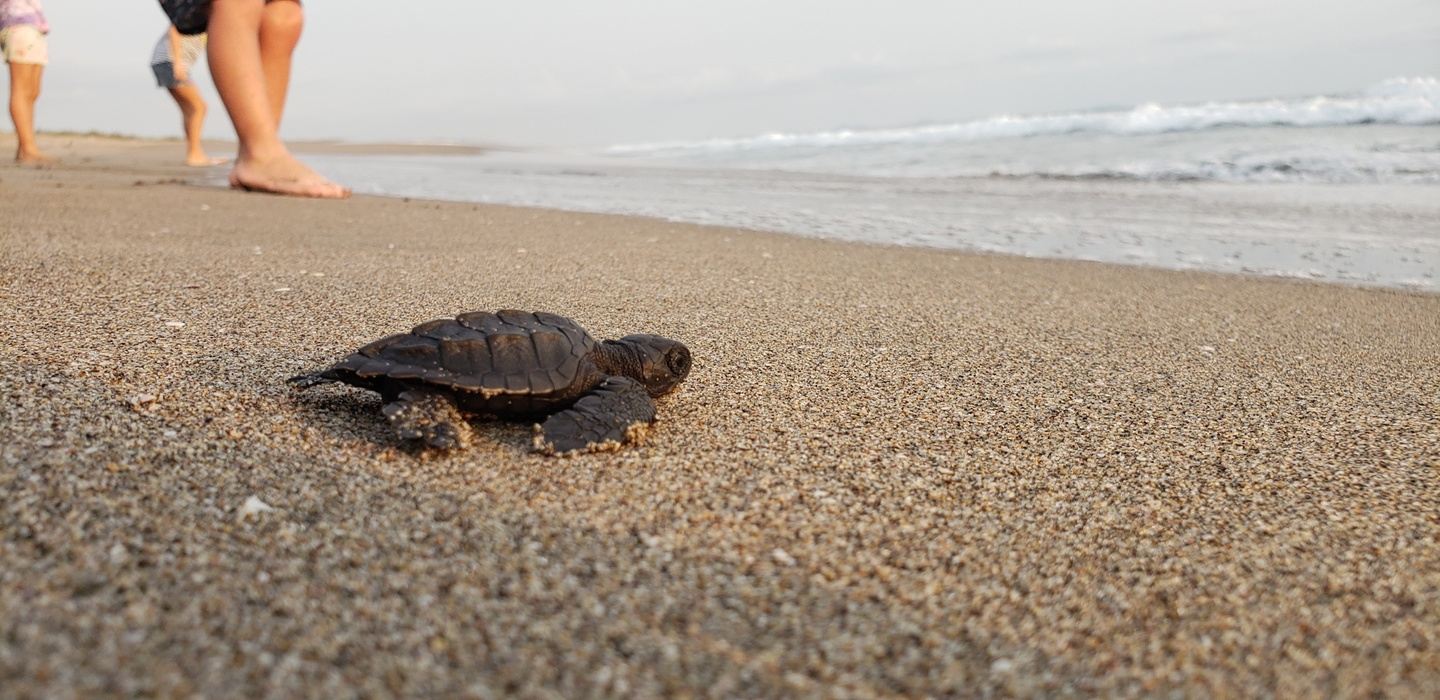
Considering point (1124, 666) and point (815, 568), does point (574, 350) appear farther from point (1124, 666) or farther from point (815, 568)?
point (1124, 666)

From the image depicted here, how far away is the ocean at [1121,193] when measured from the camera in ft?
18.1

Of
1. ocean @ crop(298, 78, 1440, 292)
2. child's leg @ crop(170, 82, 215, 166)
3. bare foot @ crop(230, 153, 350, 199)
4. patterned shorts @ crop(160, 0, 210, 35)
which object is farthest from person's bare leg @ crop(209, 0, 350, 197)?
child's leg @ crop(170, 82, 215, 166)

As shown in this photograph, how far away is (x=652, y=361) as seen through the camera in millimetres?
2178

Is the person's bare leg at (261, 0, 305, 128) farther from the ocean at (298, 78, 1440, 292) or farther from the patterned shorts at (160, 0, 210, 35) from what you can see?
the ocean at (298, 78, 1440, 292)

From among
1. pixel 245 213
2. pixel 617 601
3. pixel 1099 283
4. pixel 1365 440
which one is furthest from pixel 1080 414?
pixel 245 213

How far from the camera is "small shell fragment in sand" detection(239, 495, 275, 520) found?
4.73ft

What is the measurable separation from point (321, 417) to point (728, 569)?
1.07 m

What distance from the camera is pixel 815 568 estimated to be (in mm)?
1427

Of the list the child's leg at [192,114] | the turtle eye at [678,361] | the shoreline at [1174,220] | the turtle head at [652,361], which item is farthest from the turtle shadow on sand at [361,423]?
the child's leg at [192,114]

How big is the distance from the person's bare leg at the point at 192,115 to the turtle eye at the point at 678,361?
921 cm

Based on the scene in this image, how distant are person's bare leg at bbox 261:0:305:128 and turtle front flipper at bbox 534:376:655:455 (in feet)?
17.6

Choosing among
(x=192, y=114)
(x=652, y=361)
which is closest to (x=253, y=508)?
(x=652, y=361)

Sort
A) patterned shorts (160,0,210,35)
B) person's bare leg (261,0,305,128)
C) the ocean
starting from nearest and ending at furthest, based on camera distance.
Answer: the ocean
patterned shorts (160,0,210,35)
person's bare leg (261,0,305,128)

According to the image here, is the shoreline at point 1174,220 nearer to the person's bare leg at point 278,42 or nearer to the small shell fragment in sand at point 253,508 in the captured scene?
the person's bare leg at point 278,42
